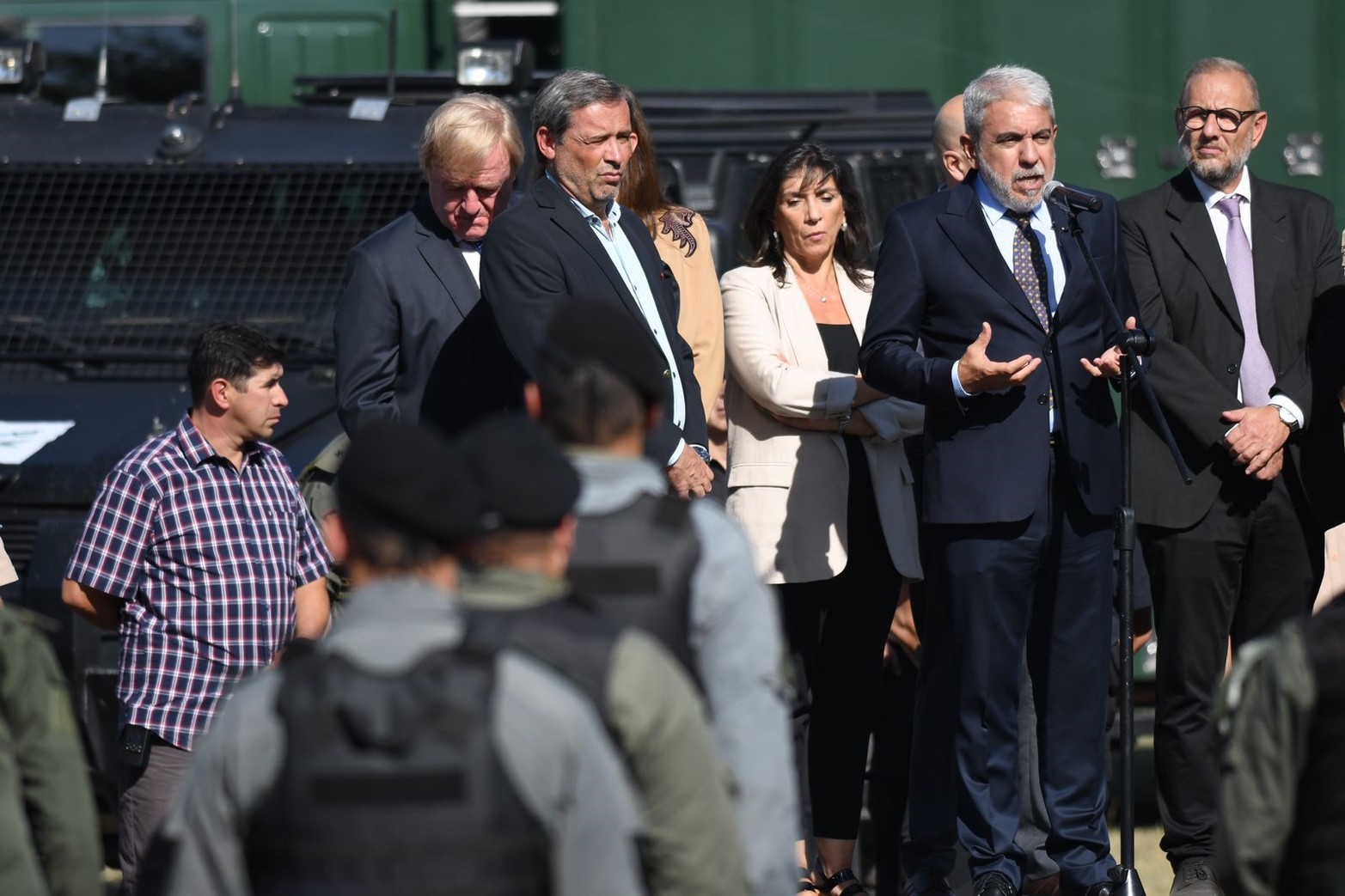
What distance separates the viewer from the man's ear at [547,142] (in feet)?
18.0

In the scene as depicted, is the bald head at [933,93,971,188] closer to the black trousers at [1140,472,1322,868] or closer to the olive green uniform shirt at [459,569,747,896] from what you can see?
the black trousers at [1140,472,1322,868]

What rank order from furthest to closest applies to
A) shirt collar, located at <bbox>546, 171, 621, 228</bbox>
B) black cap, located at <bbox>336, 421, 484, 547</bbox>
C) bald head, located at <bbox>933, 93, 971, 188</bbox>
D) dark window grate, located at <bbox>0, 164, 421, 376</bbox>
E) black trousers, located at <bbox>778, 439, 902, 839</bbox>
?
dark window grate, located at <bbox>0, 164, 421, 376</bbox>
bald head, located at <bbox>933, 93, 971, 188</bbox>
black trousers, located at <bbox>778, 439, 902, 839</bbox>
shirt collar, located at <bbox>546, 171, 621, 228</bbox>
black cap, located at <bbox>336, 421, 484, 547</bbox>

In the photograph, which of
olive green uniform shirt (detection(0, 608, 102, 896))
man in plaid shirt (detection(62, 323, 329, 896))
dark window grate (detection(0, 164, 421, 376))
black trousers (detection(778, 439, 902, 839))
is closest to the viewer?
olive green uniform shirt (detection(0, 608, 102, 896))

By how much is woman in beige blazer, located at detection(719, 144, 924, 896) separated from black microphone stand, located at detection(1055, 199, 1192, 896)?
0.68 meters

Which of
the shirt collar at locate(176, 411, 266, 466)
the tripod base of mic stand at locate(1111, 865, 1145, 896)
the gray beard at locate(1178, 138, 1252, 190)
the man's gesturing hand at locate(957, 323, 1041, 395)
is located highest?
the gray beard at locate(1178, 138, 1252, 190)

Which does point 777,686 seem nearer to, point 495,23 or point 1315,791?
point 1315,791

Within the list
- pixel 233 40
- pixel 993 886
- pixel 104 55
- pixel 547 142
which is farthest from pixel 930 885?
pixel 104 55

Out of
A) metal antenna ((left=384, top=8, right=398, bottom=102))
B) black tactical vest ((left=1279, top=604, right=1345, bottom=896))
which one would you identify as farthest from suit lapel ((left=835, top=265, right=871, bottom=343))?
black tactical vest ((left=1279, top=604, right=1345, bottom=896))

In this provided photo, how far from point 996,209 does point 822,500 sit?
36.6 inches

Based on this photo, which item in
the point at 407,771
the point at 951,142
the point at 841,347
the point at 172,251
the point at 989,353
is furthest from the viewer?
the point at 172,251

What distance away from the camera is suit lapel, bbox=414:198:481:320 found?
5668mm

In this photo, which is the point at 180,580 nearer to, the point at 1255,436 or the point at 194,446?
the point at 194,446

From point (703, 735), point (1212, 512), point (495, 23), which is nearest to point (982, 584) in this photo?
point (1212, 512)

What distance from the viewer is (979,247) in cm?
546
